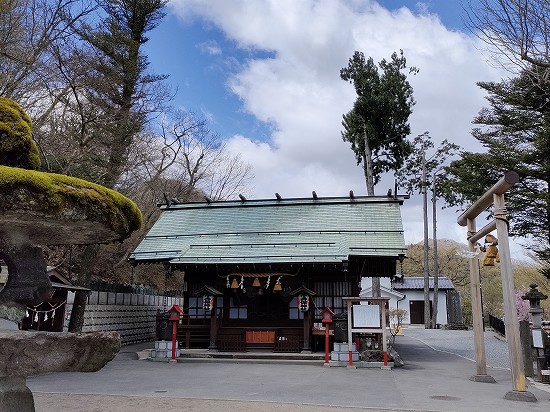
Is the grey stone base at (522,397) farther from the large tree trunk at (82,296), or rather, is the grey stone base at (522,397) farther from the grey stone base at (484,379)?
the large tree trunk at (82,296)

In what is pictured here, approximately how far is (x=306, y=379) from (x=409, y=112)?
18.5 metres

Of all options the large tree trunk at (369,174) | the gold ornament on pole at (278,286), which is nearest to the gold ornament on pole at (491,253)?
the gold ornament on pole at (278,286)

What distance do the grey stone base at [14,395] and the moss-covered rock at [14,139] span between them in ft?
6.78

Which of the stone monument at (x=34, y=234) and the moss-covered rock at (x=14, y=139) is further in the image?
the moss-covered rock at (x=14, y=139)

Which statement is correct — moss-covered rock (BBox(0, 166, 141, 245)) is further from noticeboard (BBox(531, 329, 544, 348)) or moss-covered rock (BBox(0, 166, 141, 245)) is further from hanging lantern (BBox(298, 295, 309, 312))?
hanging lantern (BBox(298, 295, 309, 312))

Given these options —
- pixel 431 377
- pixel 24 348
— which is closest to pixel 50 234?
pixel 24 348

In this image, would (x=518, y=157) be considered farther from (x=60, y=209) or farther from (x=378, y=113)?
(x=60, y=209)

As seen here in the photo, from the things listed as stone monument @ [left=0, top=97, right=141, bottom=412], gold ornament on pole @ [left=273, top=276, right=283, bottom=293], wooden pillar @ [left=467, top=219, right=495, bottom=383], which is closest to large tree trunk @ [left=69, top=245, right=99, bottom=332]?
gold ornament on pole @ [left=273, top=276, right=283, bottom=293]

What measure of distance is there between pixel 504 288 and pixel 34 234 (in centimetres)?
834

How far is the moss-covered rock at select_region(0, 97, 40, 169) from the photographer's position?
450cm

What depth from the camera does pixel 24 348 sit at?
13.3 ft

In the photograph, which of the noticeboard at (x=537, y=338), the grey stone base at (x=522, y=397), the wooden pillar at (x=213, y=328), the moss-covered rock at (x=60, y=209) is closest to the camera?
the moss-covered rock at (x=60, y=209)

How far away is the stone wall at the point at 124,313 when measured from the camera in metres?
17.0

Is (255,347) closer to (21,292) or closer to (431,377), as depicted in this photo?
(431,377)
